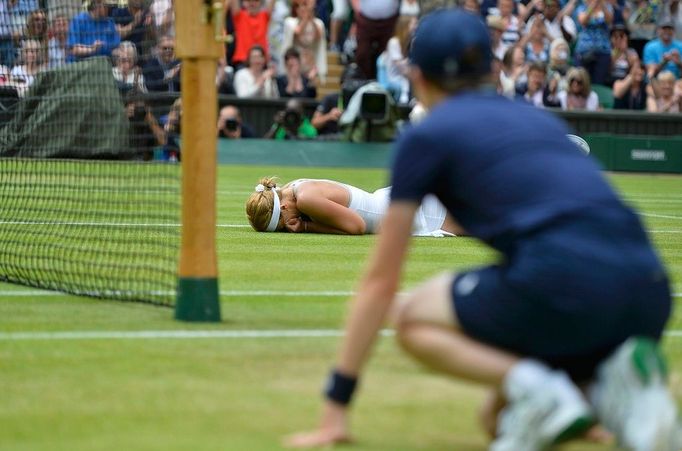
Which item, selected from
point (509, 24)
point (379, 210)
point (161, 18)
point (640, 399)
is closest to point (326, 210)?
point (379, 210)

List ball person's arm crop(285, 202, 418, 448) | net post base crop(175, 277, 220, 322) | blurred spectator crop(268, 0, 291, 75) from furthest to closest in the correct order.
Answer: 1. blurred spectator crop(268, 0, 291, 75)
2. net post base crop(175, 277, 220, 322)
3. ball person's arm crop(285, 202, 418, 448)

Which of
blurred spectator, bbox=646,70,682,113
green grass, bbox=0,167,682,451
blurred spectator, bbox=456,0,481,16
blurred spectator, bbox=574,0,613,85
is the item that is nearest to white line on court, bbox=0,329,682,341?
green grass, bbox=0,167,682,451

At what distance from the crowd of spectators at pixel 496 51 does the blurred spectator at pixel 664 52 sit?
2cm

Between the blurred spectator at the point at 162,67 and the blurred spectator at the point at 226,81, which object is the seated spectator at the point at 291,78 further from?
the blurred spectator at the point at 162,67

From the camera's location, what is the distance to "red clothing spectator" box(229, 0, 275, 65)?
25.1 metres

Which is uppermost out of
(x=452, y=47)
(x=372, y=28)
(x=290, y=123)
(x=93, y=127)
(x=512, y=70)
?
(x=452, y=47)

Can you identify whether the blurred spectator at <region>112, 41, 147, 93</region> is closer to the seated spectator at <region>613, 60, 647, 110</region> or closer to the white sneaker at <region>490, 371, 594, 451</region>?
the white sneaker at <region>490, 371, 594, 451</region>

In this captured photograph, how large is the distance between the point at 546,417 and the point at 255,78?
805 inches

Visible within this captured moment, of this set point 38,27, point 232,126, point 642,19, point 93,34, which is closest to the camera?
point 93,34

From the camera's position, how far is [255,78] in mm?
24156

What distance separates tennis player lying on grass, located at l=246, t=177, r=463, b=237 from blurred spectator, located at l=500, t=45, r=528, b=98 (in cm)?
1170

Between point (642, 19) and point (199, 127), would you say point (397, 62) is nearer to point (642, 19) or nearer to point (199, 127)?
point (642, 19)

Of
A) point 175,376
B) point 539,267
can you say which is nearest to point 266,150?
point 175,376

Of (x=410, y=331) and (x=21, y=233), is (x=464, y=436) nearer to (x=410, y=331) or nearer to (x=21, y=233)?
(x=410, y=331)
